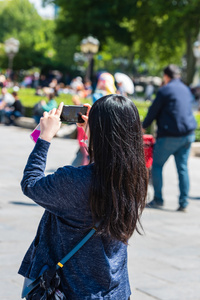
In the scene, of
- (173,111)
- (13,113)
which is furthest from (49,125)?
(13,113)

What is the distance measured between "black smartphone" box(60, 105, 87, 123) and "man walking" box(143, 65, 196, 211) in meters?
5.28

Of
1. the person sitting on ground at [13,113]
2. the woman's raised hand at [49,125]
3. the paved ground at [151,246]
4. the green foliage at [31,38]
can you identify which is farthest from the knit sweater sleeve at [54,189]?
the green foliage at [31,38]

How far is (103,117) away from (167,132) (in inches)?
220

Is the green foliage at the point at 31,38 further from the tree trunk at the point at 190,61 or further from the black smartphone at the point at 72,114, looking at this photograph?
the black smartphone at the point at 72,114

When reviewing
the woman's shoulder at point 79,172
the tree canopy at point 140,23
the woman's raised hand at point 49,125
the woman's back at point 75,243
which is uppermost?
the tree canopy at point 140,23

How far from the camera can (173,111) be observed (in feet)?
25.7

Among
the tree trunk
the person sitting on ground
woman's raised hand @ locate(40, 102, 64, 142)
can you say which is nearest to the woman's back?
woman's raised hand @ locate(40, 102, 64, 142)

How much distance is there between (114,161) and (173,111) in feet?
18.2

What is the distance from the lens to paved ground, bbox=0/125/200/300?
4.90 metres

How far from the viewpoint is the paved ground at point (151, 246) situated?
16.1ft

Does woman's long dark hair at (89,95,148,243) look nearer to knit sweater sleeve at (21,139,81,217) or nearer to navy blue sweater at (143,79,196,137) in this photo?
knit sweater sleeve at (21,139,81,217)

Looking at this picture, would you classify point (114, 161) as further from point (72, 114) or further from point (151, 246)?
point (151, 246)

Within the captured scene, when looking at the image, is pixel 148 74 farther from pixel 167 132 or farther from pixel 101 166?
pixel 101 166

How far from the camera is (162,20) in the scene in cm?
4262
